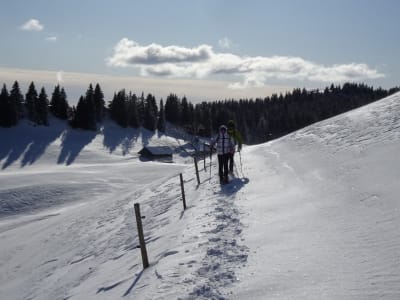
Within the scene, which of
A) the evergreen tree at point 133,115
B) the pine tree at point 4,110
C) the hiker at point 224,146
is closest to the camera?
the hiker at point 224,146

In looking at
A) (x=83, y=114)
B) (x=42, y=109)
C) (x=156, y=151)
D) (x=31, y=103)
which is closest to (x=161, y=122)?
(x=83, y=114)

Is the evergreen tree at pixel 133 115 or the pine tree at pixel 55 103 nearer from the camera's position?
the pine tree at pixel 55 103

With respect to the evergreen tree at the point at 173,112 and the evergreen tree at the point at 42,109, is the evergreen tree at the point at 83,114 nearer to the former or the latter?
the evergreen tree at the point at 42,109

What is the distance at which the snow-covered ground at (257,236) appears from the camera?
22.5 feet

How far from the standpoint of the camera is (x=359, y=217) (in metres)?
9.38

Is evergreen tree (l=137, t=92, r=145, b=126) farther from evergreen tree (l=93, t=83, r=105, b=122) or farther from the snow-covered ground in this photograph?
the snow-covered ground

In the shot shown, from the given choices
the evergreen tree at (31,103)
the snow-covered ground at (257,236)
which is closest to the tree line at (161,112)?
the evergreen tree at (31,103)

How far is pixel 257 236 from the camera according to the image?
9.36 meters

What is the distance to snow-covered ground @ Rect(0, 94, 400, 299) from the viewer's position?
6859 mm

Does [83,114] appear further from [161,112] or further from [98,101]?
[161,112]

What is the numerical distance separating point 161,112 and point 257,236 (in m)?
117

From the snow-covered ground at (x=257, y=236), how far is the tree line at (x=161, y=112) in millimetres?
68147

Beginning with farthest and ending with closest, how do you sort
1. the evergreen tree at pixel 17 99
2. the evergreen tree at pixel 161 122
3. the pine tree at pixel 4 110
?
the evergreen tree at pixel 161 122, the evergreen tree at pixel 17 99, the pine tree at pixel 4 110

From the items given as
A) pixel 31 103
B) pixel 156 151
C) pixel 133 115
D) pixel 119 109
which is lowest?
pixel 156 151
